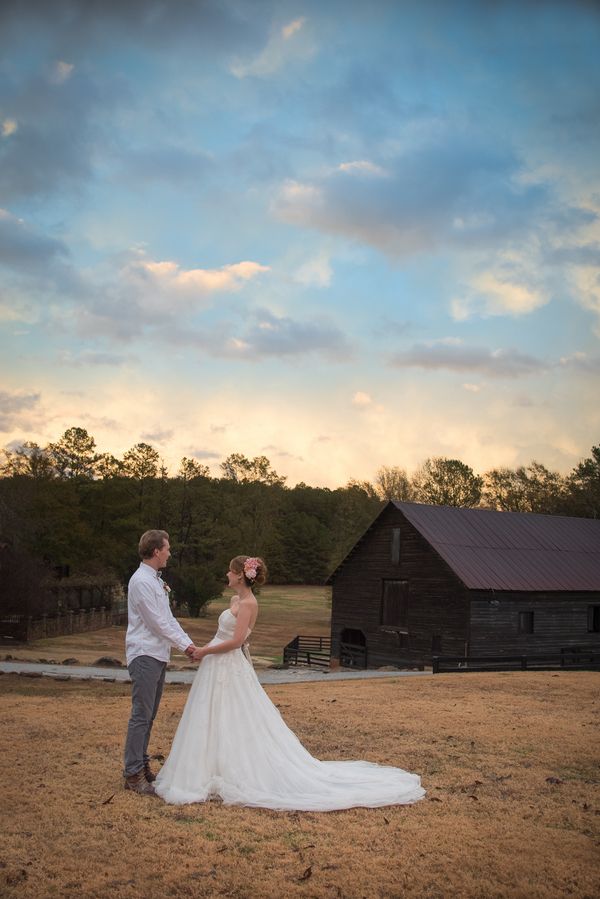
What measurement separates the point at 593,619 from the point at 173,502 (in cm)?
4059

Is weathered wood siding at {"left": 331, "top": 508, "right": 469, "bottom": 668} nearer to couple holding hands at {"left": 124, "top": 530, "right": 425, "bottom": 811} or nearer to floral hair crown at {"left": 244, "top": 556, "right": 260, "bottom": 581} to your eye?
couple holding hands at {"left": 124, "top": 530, "right": 425, "bottom": 811}

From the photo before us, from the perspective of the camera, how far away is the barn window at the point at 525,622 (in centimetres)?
3338

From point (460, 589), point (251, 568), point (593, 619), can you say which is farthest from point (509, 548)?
point (251, 568)

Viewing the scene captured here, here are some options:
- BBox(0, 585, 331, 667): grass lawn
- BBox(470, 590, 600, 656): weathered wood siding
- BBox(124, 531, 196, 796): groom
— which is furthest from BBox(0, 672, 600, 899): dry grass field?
BBox(470, 590, 600, 656): weathered wood siding

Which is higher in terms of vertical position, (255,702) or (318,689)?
(255,702)

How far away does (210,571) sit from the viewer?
6356cm

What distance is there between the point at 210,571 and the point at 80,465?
14.6 meters

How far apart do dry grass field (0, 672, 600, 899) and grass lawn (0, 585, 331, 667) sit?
732 inches

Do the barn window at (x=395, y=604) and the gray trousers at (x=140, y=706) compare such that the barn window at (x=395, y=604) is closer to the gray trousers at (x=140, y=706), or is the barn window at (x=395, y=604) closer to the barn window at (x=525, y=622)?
the barn window at (x=525, y=622)

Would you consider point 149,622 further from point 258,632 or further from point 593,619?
point 258,632

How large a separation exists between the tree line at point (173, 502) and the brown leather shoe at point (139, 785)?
40.4 metres

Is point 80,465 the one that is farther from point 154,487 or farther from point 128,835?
point 128,835

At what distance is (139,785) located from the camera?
7641 millimetres

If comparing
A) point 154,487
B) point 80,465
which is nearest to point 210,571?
point 154,487
